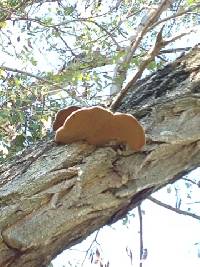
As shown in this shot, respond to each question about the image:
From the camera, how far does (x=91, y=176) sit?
1134 millimetres

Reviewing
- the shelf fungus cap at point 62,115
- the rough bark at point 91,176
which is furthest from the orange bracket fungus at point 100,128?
the shelf fungus cap at point 62,115

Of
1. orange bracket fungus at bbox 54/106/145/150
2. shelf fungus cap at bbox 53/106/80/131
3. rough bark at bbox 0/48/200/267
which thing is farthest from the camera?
shelf fungus cap at bbox 53/106/80/131

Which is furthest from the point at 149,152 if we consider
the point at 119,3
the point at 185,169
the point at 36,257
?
the point at 119,3

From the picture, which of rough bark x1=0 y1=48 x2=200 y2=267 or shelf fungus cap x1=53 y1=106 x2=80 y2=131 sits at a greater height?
shelf fungus cap x1=53 y1=106 x2=80 y2=131

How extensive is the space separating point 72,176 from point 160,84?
0.42 meters

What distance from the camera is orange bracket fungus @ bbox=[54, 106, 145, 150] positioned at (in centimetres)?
117

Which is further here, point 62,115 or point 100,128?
point 62,115

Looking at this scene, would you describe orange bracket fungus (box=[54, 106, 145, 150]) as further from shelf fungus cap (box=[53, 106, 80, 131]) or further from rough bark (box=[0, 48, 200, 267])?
shelf fungus cap (box=[53, 106, 80, 131])

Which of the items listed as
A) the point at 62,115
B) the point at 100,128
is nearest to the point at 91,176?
the point at 100,128

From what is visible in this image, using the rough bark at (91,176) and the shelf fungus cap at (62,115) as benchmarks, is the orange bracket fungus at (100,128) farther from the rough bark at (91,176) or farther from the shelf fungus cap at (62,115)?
the shelf fungus cap at (62,115)

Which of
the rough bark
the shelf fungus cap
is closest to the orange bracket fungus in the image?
the rough bark

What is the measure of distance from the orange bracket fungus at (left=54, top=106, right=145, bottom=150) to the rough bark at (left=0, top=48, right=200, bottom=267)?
0.07 ft

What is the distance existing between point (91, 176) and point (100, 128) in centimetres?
12

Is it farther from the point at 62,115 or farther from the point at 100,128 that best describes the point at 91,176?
the point at 62,115
